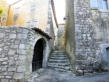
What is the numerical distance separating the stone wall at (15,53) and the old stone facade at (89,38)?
8.12ft

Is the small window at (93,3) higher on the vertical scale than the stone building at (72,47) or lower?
higher

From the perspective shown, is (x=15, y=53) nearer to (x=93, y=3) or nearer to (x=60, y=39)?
(x=93, y=3)

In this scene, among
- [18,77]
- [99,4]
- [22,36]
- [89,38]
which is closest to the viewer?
[18,77]

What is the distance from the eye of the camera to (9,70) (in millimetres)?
3080

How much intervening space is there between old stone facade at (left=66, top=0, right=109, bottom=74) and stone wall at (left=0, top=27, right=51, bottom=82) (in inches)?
97.5

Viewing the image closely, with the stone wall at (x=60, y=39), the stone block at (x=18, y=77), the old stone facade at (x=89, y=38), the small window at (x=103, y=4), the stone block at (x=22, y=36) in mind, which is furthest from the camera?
the stone wall at (x=60, y=39)

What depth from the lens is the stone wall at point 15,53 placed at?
3.06 m

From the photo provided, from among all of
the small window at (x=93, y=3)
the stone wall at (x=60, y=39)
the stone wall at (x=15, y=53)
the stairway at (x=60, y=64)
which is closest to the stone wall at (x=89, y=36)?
the small window at (x=93, y=3)

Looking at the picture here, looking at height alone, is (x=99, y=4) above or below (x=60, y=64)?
above

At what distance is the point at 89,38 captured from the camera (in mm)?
4785

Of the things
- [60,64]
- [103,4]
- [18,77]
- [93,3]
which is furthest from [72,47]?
[103,4]

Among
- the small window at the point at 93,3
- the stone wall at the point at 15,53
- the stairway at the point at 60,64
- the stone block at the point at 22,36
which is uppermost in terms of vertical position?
the small window at the point at 93,3

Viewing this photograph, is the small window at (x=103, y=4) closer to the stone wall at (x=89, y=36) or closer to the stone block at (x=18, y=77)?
the stone wall at (x=89, y=36)

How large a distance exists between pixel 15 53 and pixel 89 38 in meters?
3.73
